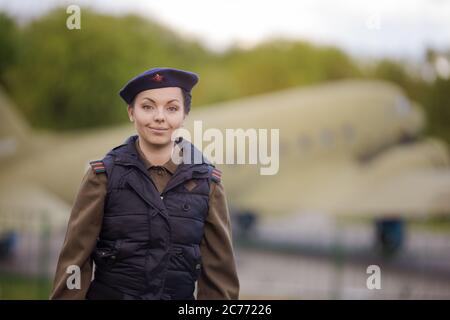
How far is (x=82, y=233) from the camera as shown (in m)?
2.47

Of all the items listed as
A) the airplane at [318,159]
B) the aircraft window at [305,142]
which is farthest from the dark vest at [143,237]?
the aircraft window at [305,142]

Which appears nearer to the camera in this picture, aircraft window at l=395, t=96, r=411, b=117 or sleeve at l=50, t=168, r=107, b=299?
sleeve at l=50, t=168, r=107, b=299

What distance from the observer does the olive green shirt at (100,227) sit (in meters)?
2.47

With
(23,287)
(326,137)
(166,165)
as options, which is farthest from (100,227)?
(326,137)

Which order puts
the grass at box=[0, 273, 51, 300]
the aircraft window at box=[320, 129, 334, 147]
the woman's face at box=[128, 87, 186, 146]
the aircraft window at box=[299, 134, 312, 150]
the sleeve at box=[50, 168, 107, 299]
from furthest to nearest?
the aircraft window at box=[320, 129, 334, 147], the aircraft window at box=[299, 134, 312, 150], the grass at box=[0, 273, 51, 300], the woman's face at box=[128, 87, 186, 146], the sleeve at box=[50, 168, 107, 299]

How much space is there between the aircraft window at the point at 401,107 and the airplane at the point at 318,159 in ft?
0.09

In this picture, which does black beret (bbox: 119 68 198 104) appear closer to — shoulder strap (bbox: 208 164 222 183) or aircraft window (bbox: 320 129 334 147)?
shoulder strap (bbox: 208 164 222 183)

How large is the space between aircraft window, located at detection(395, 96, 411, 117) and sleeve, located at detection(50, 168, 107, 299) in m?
13.6

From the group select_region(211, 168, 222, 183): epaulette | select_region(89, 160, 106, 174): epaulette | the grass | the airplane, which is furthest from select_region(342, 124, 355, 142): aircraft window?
select_region(89, 160, 106, 174): epaulette

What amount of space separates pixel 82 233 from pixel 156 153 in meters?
0.46

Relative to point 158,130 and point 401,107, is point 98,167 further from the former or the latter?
point 401,107

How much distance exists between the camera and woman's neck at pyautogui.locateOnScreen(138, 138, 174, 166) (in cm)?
263

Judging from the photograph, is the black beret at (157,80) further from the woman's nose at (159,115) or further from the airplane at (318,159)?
the airplane at (318,159)

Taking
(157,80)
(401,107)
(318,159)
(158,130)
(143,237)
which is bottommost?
(143,237)
